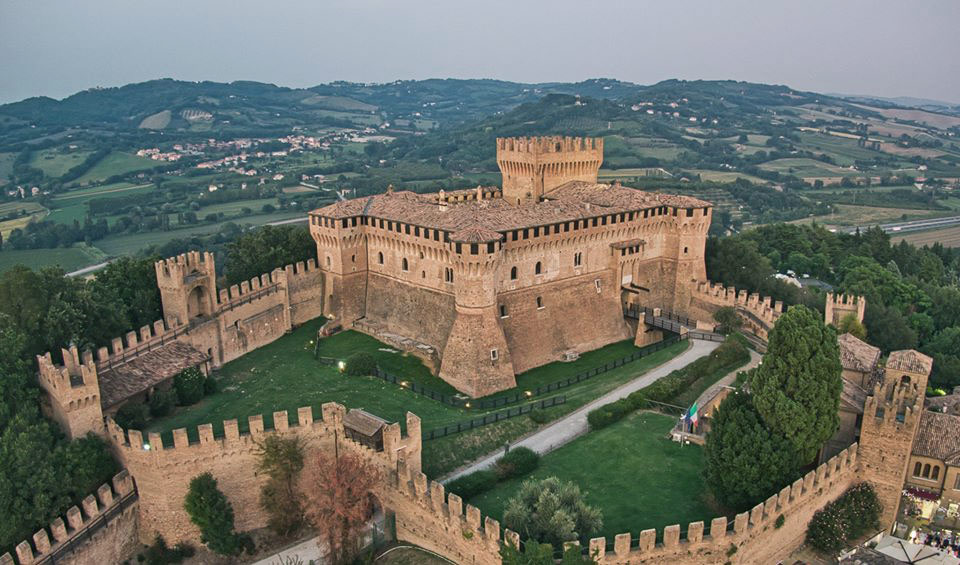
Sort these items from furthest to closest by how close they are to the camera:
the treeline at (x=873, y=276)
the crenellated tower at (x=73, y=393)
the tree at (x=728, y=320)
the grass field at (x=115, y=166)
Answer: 1. the grass field at (x=115, y=166)
2. the treeline at (x=873, y=276)
3. the tree at (x=728, y=320)
4. the crenellated tower at (x=73, y=393)

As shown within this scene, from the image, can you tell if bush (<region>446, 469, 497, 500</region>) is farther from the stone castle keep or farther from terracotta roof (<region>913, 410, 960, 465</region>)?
terracotta roof (<region>913, 410, 960, 465</region>)

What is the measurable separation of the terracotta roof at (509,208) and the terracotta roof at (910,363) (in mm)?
18520

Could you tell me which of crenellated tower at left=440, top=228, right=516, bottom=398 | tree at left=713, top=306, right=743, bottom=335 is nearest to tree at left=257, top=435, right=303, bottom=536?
crenellated tower at left=440, top=228, right=516, bottom=398

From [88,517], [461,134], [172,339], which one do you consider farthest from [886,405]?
[461,134]

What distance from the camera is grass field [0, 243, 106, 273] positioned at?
269 feet

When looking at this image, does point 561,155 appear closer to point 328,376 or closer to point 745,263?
point 745,263

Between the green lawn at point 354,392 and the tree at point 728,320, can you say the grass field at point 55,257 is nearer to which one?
the green lawn at point 354,392

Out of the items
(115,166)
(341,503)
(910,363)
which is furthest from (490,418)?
(115,166)

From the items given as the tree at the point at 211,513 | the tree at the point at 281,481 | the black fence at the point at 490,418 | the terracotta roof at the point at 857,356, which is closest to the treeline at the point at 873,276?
the terracotta roof at the point at 857,356

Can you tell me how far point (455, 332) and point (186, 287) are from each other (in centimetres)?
1466

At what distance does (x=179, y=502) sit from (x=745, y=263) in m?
40.0

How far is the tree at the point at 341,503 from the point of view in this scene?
2488 centimetres

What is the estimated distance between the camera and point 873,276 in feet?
196

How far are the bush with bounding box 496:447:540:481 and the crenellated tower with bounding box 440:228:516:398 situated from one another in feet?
26.1
